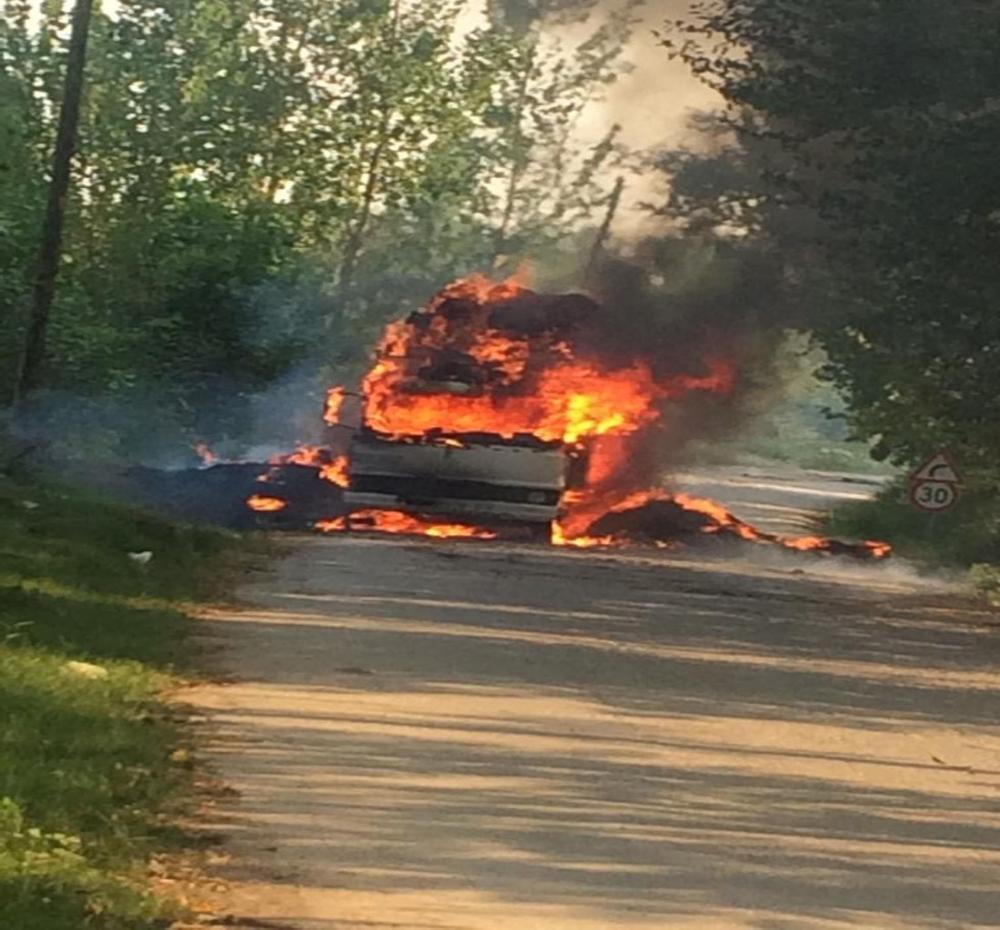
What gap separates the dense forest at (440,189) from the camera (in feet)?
83.6

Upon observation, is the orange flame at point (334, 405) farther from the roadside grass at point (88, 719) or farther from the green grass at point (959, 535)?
the roadside grass at point (88, 719)

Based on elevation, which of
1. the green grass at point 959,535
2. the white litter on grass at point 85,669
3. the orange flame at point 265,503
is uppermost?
the white litter on grass at point 85,669

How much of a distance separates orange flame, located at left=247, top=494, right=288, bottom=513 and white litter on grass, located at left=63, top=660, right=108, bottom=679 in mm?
17907

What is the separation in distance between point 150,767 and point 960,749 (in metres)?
5.26

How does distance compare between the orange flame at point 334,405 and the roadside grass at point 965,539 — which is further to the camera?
the orange flame at point 334,405

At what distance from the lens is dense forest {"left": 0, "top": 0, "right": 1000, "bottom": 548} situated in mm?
25469

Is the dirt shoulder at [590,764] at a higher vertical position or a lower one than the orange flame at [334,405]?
higher

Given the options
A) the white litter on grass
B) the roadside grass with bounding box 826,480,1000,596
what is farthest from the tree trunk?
the white litter on grass

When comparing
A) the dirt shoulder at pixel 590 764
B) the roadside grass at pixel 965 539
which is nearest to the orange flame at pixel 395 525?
the roadside grass at pixel 965 539

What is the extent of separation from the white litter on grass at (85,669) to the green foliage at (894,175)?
39.5 ft

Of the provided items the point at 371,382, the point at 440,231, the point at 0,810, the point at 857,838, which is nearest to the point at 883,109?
the point at 371,382

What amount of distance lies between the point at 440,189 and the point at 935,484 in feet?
102

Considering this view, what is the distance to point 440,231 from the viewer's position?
65500 mm

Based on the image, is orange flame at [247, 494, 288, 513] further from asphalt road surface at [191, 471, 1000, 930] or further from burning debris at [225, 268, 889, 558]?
asphalt road surface at [191, 471, 1000, 930]
